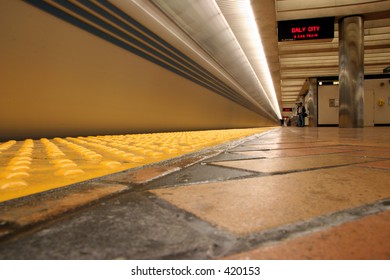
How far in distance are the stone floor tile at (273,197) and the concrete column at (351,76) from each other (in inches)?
333

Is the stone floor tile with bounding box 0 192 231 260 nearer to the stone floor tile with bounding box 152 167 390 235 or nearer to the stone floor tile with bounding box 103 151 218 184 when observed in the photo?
the stone floor tile with bounding box 152 167 390 235

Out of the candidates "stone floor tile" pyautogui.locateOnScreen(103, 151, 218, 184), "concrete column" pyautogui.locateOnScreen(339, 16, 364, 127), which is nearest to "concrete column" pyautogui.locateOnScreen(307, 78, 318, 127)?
"concrete column" pyautogui.locateOnScreen(339, 16, 364, 127)

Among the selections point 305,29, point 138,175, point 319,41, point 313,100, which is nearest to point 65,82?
point 138,175

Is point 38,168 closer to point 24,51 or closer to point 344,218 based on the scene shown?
point 344,218

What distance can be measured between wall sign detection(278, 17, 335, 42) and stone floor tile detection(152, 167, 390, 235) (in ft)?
24.2

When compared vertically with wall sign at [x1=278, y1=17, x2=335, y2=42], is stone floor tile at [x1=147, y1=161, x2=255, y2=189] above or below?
below

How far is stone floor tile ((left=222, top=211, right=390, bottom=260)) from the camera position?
1.34 feet

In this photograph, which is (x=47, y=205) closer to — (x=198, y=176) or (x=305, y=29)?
(x=198, y=176)

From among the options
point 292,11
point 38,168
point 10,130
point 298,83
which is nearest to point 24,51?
point 10,130

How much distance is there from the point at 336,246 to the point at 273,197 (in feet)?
0.97

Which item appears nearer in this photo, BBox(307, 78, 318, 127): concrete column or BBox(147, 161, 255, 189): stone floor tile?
BBox(147, 161, 255, 189): stone floor tile

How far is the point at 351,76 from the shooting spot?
8133 mm

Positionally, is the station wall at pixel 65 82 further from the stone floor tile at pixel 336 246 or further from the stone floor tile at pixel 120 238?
the stone floor tile at pixel 336 246

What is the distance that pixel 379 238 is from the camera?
0.46 m
